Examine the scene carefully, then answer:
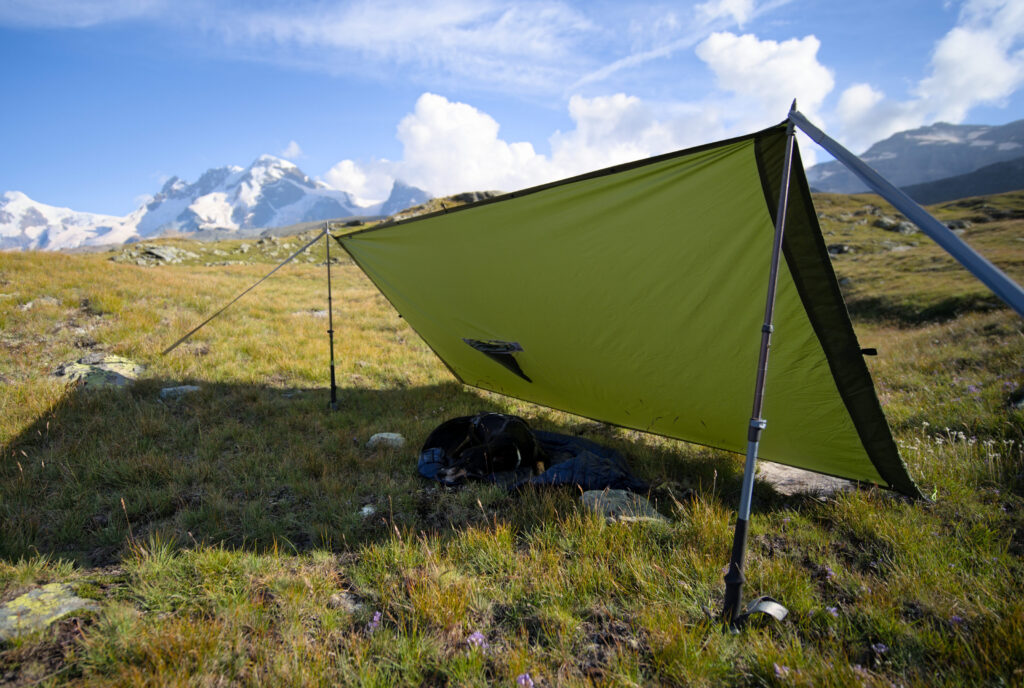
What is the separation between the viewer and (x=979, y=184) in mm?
128750

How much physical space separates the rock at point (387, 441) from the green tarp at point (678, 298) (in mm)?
1614

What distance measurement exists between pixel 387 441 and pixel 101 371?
4.73 metres

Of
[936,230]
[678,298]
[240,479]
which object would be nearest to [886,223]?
[678,298]

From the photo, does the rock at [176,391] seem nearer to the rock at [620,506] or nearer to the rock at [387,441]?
the rock at [387,441]

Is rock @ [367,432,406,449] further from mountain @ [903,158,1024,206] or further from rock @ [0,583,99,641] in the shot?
mountain @ [903,158,1024,206]

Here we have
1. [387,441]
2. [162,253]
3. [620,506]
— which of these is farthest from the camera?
[162,253]

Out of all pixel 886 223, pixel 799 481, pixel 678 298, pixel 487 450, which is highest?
pixel 886 223

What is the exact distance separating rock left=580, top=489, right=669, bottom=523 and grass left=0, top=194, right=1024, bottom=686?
0.11m

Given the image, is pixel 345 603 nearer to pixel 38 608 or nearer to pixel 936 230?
pixel 38 608

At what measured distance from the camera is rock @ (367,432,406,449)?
16.3 ft

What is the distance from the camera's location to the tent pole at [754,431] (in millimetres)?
2338

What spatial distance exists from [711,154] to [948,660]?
2.80 meters

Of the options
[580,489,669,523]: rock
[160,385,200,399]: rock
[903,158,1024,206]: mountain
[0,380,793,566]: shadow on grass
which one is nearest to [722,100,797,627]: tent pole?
[580,489,669,523]: rock

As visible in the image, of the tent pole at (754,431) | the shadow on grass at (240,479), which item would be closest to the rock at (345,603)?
the shadow on grass at (240,479)
